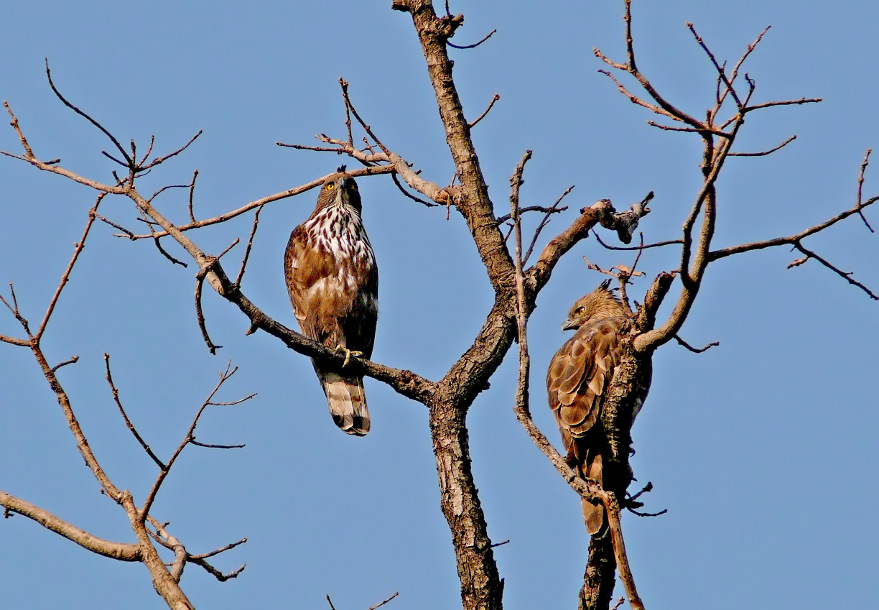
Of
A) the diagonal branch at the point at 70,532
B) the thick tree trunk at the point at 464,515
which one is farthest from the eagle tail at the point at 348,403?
the diagonal branch at the point at 70,532

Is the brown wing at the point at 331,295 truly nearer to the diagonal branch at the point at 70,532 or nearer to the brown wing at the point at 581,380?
the brown wing at the point at 581,380

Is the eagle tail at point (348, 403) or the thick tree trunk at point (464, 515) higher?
the eagle tail at point (348, 403)

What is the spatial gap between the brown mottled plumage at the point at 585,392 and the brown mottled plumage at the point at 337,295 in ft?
5.77

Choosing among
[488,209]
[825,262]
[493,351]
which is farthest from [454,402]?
[825,262]

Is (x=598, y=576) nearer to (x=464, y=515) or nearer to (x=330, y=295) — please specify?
(x=464, y=515)

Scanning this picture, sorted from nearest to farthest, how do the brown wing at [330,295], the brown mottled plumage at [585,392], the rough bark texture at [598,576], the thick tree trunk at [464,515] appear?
1. the thick tree trunk at [464,515]
2. the rough bark texture at [598,576]
3. the brown mottled plumage at [585,392]
4. the brown wing at [330,295]

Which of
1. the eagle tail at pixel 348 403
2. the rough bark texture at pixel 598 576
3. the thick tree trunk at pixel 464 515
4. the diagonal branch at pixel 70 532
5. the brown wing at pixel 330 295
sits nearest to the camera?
the diagonal branch at pixel 70 532

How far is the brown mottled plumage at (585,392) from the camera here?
5.11 metres

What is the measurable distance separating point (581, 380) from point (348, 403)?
206 cm

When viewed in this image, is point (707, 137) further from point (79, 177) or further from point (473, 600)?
point (79, 177)

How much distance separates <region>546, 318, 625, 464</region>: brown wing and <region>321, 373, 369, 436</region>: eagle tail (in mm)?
1679

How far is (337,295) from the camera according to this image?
717cm

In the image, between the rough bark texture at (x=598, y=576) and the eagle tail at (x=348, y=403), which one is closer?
the rough bark texture at (x=598, y=576)

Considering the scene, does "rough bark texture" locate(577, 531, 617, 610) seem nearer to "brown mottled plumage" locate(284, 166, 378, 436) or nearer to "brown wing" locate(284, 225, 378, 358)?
"brown mottled plumage" locate(284, 166, 378, 436)
